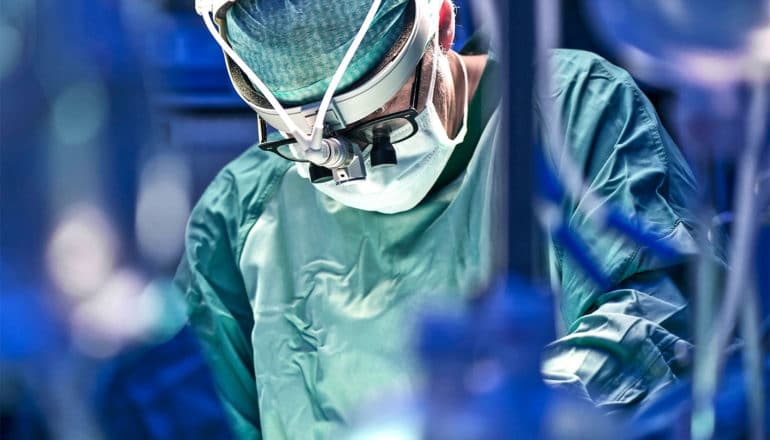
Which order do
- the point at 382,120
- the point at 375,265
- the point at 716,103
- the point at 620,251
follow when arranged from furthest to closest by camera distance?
1. the point at 375,265
2. the point at 382,120
3. the point at 620,251
4. the point at 716,103

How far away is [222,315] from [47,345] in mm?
1017

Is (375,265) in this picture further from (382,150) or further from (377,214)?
(382,150)

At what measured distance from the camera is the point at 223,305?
150 cm

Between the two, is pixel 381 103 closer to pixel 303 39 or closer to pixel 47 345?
pixel 303 39

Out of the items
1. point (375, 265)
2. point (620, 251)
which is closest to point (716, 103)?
point (620, 251)

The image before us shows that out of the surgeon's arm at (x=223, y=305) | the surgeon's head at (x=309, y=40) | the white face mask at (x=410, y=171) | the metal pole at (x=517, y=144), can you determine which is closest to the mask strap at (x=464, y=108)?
the white face mask at (x=410, y=171)

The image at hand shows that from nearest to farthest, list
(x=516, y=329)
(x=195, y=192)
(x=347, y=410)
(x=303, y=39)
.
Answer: (x=516, y=329)
(x=303, y=39)
(x=347, y=410)
(x=195, y=192)

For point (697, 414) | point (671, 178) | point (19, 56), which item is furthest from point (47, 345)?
point (671, 178)

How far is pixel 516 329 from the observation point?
1.46 ft

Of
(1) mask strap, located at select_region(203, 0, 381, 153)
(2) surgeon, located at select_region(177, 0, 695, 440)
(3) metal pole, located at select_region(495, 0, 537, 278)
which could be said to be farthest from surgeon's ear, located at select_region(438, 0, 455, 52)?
(3) metal pole, located at select_region(495, 0, 537, 278)

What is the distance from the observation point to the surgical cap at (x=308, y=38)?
3.65ft

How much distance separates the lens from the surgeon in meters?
1.05

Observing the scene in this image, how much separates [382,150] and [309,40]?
0.17 meters

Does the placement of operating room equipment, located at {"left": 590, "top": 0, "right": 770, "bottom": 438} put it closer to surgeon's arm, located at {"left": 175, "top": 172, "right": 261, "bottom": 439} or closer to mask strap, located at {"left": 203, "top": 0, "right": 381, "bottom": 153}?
mask strap, located at {"left": 203, "top": 0, "right": 381, "bottom": 153}
